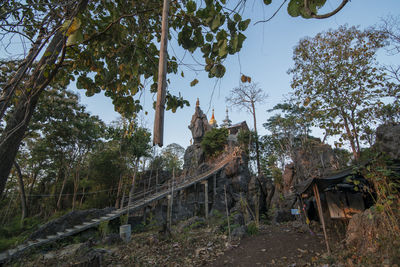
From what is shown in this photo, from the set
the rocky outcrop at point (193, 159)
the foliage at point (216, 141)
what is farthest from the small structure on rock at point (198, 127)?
the foliage at point (216, 141)

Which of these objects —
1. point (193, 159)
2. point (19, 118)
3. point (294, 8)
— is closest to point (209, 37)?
point (294, 8)

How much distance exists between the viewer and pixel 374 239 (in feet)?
12.4

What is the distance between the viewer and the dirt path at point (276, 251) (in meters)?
4.86

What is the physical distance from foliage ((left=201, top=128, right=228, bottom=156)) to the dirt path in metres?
17.4

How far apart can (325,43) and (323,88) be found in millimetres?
2517

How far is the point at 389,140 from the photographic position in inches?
248

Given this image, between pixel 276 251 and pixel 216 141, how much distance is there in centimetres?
1890

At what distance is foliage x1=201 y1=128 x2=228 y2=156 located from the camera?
79.6ft

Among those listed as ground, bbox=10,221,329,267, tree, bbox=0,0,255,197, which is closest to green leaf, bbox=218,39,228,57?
tree, bbox=0,0,255,197

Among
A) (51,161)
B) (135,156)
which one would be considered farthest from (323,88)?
(51,161)

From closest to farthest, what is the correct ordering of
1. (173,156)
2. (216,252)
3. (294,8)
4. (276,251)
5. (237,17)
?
(294,8) → (237,17) → (276,251) → (216,252) → (173,156)

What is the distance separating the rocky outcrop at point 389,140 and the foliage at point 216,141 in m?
17.9

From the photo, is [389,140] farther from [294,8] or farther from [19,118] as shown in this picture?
[19,118]

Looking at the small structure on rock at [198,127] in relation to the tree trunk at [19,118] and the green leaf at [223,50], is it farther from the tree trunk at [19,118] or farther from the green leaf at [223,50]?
the green leaf at [223,50]
